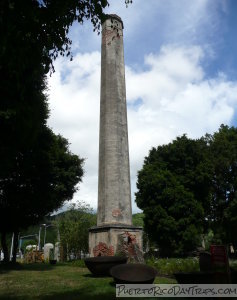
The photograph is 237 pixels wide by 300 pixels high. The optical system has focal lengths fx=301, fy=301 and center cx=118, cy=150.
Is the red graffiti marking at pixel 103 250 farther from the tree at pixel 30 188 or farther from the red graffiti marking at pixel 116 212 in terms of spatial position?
the tree at pixel 30 188

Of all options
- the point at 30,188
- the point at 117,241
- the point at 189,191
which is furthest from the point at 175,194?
the point at 30,188

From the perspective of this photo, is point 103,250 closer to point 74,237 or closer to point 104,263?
point 104,263

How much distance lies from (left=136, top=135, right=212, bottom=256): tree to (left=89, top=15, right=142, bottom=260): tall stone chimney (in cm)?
1188

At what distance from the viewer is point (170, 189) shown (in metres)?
32.0

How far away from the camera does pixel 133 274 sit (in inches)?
375

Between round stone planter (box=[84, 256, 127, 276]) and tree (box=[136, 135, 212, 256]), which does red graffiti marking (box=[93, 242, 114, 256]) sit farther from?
tree (box=[136, 135, 212, 256])

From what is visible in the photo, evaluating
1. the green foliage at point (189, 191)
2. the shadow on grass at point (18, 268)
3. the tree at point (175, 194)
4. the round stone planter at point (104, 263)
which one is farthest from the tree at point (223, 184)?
the round stone planter at point (104, 263)

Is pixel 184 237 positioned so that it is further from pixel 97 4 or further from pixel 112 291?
pixel 97 4

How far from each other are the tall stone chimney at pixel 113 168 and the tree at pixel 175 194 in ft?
39.0

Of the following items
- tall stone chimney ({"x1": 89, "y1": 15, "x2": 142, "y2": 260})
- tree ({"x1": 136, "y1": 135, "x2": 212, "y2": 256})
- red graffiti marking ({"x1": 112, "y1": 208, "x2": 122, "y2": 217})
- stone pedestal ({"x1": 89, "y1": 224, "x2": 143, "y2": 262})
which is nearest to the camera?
stone pedestal ({"x1": 89, "y1": 224, "x2": 143, "y2": 262})

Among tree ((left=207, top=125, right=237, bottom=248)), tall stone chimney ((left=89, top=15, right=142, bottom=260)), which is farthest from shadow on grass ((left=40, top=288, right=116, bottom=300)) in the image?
tree ((left=207, top=125, right=237, bottom=248))

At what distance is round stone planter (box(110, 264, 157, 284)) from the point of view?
30.0 ft

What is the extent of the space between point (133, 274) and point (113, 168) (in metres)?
11.5

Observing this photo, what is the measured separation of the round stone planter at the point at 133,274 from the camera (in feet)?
30.0
